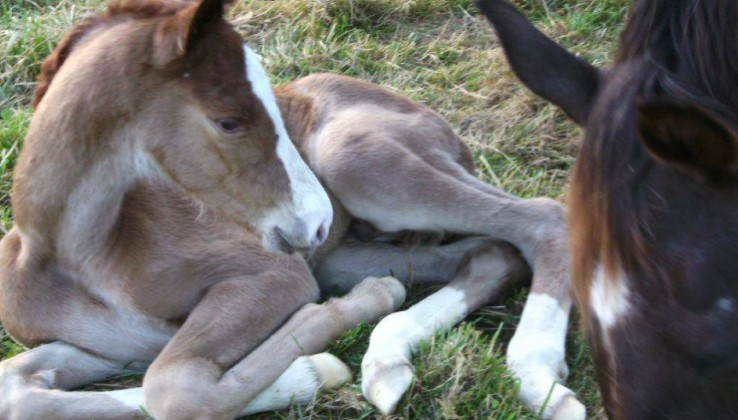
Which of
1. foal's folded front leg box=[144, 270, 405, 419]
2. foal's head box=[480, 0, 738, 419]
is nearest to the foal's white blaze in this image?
foal's folded front leg box=[144, 270, 405, 419]

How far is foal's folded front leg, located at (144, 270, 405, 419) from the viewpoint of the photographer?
305cm

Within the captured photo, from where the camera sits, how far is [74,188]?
314 cm

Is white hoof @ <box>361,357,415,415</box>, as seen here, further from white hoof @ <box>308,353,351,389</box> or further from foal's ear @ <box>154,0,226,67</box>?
foal's ear @ <box>154,0,226,67</box>

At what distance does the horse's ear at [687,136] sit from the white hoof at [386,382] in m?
1.40

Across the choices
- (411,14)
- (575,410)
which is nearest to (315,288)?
(575,410)

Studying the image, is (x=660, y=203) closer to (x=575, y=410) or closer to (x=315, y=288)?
(x=575, y=410)

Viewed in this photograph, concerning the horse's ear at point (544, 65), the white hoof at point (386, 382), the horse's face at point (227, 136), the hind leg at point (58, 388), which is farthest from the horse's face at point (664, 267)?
the hind leg at point (58, 388)

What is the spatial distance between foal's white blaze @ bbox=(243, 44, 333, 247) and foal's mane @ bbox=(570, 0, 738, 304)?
40.1 inches

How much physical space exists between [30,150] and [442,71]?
8.33 feet

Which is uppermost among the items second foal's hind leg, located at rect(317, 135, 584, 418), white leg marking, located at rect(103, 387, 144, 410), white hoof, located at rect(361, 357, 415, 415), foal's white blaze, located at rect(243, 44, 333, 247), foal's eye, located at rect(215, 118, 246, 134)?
foal's eye, located at rect(215, 118, 246, 134)

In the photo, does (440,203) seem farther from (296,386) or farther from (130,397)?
(130,397)

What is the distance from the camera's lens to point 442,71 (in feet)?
17.0

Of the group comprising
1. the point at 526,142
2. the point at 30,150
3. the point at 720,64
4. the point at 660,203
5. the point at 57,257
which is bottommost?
the point at 526,142

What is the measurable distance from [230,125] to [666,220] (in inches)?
56.3
